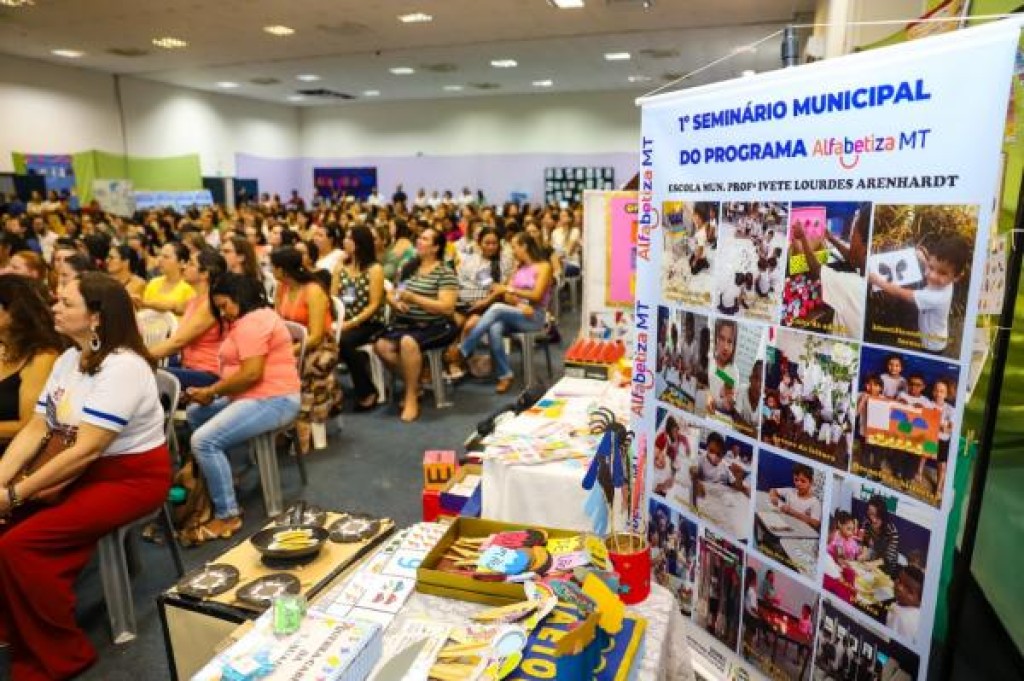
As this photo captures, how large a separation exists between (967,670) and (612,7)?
7.51m

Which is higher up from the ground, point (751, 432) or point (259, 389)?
point (751, 432)

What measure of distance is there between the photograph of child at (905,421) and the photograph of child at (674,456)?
49 centimetres

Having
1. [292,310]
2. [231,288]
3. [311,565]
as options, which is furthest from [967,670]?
[292,310]

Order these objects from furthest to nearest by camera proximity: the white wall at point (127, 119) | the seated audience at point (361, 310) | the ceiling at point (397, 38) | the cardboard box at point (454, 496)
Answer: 1. the white wall at point (127, 119)
2. the ceiling at point (397, 38)
3. the seated audience at point (361, 310)
4. the cardboard box at point (454, 496)

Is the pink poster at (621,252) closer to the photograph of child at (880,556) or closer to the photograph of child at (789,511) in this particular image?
the photograph of child at (789,511)

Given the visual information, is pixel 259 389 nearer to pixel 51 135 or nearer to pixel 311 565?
pixel 311 565

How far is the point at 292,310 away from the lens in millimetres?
4020

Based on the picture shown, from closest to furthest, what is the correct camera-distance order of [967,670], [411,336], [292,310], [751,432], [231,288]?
[751,432] < [967,670] < [231,288] < [292,310] < [411,336]

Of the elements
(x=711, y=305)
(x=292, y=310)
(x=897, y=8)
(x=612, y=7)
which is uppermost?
(x=612, y=7)

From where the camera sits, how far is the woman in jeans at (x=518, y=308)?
5.19 meters

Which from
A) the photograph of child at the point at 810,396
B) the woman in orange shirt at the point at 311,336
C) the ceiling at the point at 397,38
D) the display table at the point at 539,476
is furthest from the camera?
the ceiling at the point at 397,38

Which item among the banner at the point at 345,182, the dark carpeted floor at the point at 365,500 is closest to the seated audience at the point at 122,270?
the dark carpeted floor at the point at 365,500

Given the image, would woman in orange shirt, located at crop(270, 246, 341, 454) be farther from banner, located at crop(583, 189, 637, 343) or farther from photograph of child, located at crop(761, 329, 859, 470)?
photograph of child, located at crop(761, 329, 859, 470)

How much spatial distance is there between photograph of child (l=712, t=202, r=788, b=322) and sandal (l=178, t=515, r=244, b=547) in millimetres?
2464
